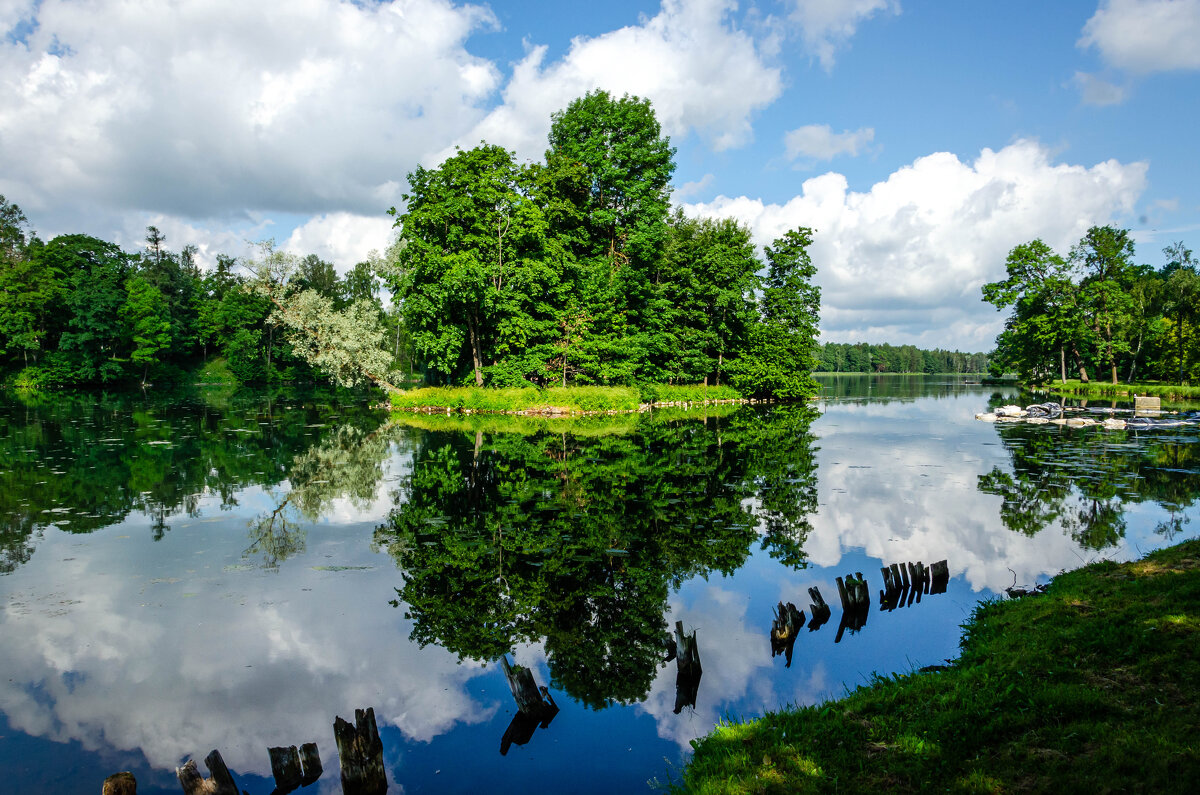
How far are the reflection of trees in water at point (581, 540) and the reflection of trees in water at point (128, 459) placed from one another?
5.38 meters

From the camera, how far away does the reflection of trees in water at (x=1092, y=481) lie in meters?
13.2

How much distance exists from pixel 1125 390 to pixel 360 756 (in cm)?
7136

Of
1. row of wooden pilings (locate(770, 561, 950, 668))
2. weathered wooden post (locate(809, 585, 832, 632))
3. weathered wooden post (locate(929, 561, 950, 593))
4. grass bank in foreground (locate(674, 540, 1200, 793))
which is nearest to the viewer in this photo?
grass bank in foreground (locate(674, 540, 1200, 793))

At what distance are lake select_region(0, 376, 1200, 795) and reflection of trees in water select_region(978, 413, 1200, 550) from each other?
136 millimetres

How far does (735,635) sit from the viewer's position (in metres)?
8.16

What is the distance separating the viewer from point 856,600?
8.88 metres

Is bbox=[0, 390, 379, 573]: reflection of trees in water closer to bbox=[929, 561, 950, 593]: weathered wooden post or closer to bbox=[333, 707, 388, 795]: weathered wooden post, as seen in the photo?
bbox=[333, 707, 388, 795]: weathered wooden post

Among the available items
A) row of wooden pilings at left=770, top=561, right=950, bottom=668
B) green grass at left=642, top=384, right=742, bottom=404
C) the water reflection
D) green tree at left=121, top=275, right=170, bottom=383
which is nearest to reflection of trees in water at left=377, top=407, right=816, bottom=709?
row of wooden pilings at left=770, top=561, right=950, bottom=668

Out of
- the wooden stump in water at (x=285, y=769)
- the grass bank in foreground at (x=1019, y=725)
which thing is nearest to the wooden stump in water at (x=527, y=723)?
the grass bank in foreground at (x=1019, y=725)

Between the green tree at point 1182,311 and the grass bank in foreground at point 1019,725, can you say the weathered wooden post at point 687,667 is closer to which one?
the grass bank in foreground at point 1019,725

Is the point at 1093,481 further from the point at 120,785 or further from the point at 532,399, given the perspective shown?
the point at 532,399

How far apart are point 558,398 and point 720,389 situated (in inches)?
725

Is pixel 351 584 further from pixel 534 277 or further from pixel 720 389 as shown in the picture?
pixel 720 389

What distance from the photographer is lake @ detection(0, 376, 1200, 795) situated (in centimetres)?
602
